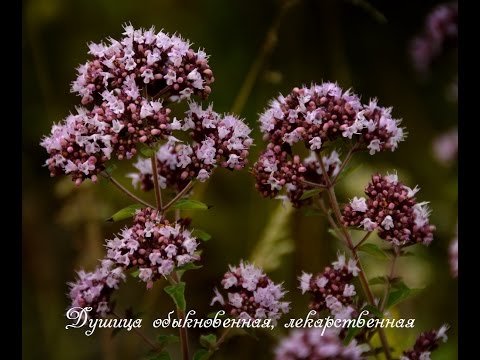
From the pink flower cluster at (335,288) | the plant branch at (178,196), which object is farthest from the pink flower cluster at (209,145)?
the pink flower cluster at (335,288)

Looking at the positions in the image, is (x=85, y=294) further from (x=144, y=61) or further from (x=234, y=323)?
(x=144, y=61)

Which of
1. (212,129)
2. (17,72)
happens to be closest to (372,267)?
(212,129)

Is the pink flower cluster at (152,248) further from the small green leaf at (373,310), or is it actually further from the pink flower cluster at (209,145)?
the small green leaf at (373,310)

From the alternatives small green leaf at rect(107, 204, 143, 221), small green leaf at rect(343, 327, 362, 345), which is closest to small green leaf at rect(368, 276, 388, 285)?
small green leaf at rect(343, 327, 362, 345)

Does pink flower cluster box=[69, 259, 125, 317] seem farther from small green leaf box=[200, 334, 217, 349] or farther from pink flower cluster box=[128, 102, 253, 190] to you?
pink flower cluster box=[128, 102, 253, 190]

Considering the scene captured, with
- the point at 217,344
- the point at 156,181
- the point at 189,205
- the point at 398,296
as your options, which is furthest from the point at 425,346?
the point at 156,181
